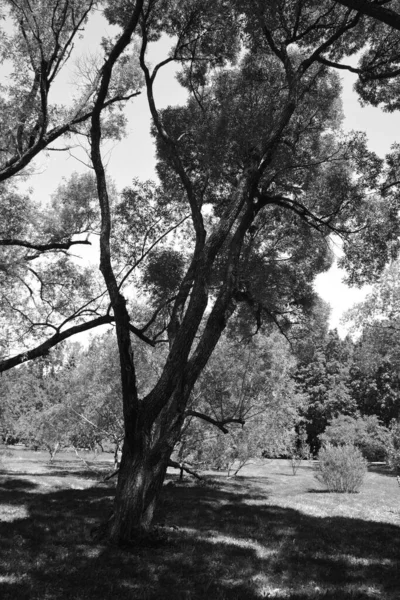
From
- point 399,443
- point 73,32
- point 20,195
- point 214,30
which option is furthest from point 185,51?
point 399,443

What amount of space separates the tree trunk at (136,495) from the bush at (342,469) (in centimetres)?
2128

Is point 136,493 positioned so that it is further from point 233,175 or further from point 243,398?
point 243,398

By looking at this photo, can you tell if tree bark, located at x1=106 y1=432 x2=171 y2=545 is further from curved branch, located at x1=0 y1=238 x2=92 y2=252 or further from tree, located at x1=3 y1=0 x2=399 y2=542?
curved branch, located at x1=0 y1=238 x2=92 y2=252

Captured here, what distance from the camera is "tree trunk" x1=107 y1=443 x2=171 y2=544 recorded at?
29.9ft

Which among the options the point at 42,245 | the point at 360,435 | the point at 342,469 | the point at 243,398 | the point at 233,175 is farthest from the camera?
the point at 360,435

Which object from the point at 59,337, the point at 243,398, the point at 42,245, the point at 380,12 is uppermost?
the point at 42,245

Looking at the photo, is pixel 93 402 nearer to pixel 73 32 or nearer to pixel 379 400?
pixel 73 32

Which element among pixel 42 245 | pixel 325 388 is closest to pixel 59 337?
pixel 42 245

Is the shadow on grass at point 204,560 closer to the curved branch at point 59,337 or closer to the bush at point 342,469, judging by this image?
the curved branch at point 59,337

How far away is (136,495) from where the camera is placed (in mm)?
9156

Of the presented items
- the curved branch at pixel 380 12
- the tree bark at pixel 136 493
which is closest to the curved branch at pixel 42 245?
the tree bark at pixel 136 493

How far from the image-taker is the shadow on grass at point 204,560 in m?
7.10

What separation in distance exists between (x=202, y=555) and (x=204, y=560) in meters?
0.42

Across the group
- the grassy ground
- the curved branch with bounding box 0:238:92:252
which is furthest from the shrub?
the curved branch with bounding box 0:238:92:252
